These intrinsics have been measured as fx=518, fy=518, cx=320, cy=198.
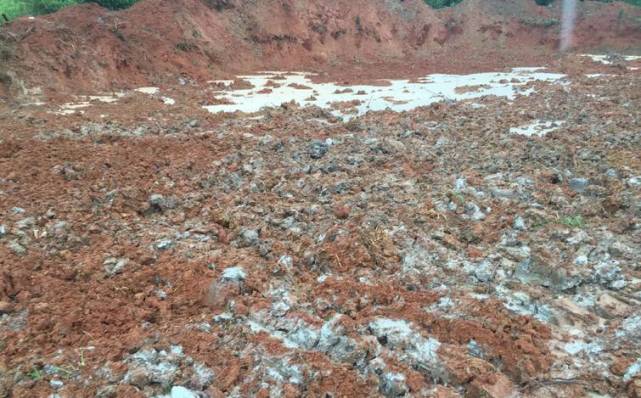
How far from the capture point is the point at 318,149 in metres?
8.53

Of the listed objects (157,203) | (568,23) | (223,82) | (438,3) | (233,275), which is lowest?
(233,275)

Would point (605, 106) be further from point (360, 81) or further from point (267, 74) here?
point (267, 74)

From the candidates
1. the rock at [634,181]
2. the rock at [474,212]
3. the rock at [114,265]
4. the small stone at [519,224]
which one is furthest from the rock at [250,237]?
the rock at [634,181]

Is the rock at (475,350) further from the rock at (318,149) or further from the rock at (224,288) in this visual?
the rock at (318,149)

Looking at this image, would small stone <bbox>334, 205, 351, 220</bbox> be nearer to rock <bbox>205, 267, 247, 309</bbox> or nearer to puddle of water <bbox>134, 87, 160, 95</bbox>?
rock <bbox>205, 267, 247, 309</bbox>

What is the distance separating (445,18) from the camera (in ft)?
99.2

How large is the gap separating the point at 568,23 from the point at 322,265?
28.5 m

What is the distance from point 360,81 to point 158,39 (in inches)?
290

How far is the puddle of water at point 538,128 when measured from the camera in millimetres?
9445

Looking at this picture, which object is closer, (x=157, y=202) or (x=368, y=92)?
(x=157, y=202)

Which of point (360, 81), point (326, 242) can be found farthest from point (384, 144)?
point (360, 81)

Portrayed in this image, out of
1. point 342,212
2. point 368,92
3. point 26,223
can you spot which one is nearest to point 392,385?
point 342,212

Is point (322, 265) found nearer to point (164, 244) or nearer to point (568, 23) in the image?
point (164, 244)

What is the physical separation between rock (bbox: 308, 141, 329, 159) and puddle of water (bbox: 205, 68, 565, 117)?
3.51 m
